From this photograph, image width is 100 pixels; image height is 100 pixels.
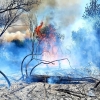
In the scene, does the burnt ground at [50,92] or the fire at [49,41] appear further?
the fire at [49,41]

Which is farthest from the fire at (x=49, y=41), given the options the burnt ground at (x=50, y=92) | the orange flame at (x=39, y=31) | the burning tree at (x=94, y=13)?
the burnt ground at (x=50, y=92)

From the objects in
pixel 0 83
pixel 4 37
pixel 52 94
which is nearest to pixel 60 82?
pixel 52 94

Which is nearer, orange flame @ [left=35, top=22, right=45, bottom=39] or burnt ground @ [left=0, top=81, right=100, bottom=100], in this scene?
burnt ground @ [left=0, top=81, right=100, bottom=100]

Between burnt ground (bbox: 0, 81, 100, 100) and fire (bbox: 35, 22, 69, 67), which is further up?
fire (bbox: 35, 22, 69, 67)

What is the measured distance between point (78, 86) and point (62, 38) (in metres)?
18.5

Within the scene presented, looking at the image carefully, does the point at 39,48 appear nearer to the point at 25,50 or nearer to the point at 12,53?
the point at 25,50

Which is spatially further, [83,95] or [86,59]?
[86,59]

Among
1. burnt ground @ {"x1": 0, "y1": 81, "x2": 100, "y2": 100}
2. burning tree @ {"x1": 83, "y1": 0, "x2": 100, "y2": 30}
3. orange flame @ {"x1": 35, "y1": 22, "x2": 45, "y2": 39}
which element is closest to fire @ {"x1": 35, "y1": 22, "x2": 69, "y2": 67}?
orange flame @ {"x1": 35, "y1": 22, "x2": 45, "y2": 39}

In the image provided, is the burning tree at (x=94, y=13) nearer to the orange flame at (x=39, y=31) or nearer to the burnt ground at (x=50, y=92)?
the orange flame at (x=39, y=31)

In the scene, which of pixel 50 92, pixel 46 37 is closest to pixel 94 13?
pixel 46 37

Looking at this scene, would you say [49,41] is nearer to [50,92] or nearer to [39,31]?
[39,31]

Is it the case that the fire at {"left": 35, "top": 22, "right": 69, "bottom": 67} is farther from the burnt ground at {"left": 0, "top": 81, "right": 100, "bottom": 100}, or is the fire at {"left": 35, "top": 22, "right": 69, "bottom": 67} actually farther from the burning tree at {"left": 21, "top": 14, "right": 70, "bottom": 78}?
the burnt ground at {"left": 0, "top": 81, "right": 100, "bottom": 100}

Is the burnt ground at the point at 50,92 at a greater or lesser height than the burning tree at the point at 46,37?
lesser

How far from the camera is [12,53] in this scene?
31.7 meters
